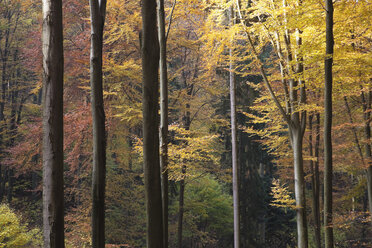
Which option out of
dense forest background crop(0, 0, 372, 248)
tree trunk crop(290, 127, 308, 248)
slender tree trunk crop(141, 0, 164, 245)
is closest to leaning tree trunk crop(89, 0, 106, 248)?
slender tree trunk crop(141, 0, 164, 245)

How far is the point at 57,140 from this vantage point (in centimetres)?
350

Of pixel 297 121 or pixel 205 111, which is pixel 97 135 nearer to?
pixel 297 121

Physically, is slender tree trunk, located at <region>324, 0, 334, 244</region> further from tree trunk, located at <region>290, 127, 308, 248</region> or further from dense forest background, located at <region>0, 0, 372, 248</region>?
tree trunk, located at <region>290, 127, 308, 248</region>

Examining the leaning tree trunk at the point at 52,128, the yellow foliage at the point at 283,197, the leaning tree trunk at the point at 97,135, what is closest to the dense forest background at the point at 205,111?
the yellow foliage at the point at 283,197

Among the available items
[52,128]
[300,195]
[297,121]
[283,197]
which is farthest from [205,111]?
[52,128]

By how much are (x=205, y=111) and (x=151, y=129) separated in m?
11.8

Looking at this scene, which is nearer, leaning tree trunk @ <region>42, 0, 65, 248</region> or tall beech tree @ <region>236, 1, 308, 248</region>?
leaning tree trunk @ <region>42, 0, 65, 248</region>

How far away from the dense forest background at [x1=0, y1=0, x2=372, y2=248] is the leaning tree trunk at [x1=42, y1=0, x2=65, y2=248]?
4.22 metres

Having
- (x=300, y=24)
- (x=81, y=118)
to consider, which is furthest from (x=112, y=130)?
(x=300, y=24)

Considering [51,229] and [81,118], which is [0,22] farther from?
[51,229]

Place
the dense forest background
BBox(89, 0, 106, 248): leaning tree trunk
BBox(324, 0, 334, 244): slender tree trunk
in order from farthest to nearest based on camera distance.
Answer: the dense forest background → BBox(324, 0, 334, 244): slender tree trunk → BBox(89, 0, 106, 248): leaning tree trunk

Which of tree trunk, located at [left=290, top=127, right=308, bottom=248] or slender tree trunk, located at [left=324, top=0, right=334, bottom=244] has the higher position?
slender tree trunk, located at [left=324, top=0, right=334, bottom=244]

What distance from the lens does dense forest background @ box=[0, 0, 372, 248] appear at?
25.8 ft

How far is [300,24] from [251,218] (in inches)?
475
